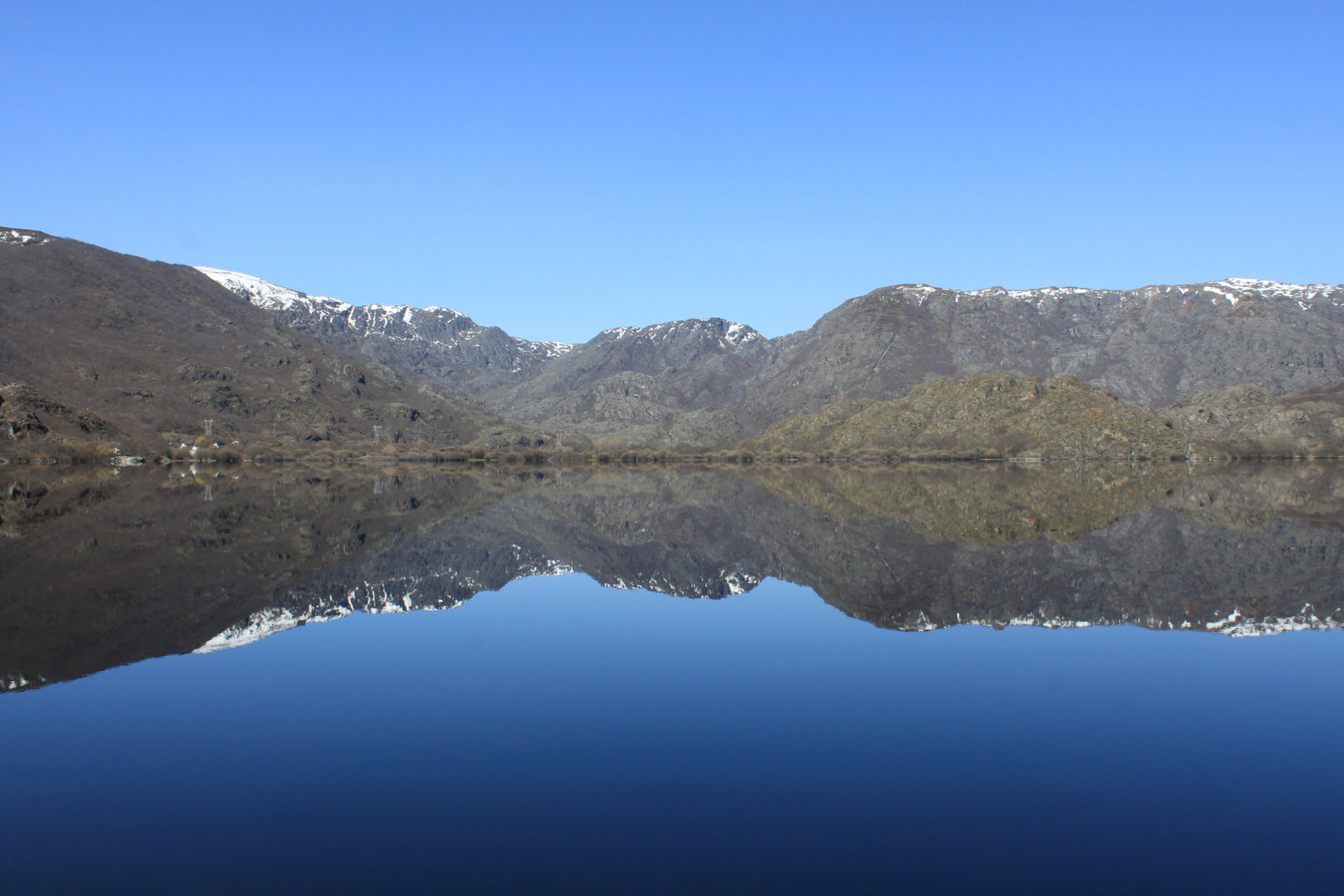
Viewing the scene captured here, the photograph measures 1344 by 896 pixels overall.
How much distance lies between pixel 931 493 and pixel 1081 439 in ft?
349

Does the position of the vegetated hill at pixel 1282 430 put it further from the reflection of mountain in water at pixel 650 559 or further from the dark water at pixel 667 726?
the dark water at pixel 667 726

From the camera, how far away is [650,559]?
92.2 feet

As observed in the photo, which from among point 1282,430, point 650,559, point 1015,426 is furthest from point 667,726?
point 1282,430

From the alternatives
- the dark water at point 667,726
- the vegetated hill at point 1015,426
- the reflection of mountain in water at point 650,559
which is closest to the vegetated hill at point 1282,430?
the vegetated hill at point 1015,426

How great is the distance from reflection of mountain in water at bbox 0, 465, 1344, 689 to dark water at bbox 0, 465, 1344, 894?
0.65 ft

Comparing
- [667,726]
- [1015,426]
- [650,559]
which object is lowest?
[667,726]

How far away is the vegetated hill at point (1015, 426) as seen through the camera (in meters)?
148

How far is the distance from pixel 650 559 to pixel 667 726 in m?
17.2

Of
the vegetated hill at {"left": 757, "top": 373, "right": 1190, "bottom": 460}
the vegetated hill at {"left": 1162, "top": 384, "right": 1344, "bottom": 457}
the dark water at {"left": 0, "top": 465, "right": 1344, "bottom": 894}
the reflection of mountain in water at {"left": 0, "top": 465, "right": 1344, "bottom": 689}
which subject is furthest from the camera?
the vegetated hill at {"left": 1162, "top": 384, "right": 1344, "bottom": 457}

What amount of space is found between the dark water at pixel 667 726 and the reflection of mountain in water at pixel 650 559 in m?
0.20

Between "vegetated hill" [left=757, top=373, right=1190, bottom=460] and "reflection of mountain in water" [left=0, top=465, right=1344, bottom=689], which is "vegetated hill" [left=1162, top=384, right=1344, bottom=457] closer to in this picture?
"vegetated hill" [left=757, top=373, right=1190, bottom=460]

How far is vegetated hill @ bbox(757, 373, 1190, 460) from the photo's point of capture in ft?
487

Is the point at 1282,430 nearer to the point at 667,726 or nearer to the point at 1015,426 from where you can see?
the point at 1015,426

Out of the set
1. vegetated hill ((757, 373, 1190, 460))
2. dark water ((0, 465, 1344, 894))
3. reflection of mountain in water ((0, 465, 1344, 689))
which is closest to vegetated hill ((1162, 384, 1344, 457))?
vegetated hill ((757, 373, 1190, 460))
